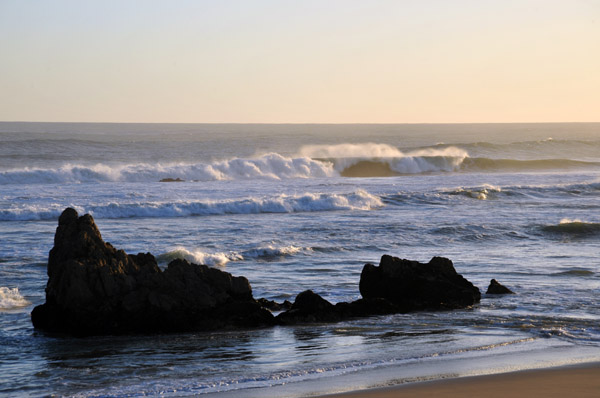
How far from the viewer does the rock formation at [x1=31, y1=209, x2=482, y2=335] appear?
32.0 feet

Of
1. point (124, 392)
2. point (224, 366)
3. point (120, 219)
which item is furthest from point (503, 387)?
point (120, 219)

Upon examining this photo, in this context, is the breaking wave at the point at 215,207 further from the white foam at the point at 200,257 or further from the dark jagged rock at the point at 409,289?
the dark jagged rock at the point at 409,289

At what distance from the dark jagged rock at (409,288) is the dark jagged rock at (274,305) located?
111cm

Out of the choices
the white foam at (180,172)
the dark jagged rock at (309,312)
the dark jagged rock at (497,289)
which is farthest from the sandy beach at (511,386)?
the white foam at (180,172)

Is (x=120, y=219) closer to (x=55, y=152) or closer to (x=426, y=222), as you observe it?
(x=426, y=222)

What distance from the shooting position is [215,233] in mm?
20500

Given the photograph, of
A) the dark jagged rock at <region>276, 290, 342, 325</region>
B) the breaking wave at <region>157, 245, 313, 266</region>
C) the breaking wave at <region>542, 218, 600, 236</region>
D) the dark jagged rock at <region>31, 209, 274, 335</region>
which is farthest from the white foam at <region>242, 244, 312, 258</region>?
the breaking wave at <region>542, 218, 600, 236</region>

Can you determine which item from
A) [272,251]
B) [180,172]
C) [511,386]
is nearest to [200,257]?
[272,251]

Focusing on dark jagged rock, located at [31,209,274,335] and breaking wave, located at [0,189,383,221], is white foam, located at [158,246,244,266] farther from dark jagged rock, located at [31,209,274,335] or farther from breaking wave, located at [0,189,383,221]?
breaking wave, located at [0,189,383,221]

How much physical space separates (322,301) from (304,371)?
2.64 m

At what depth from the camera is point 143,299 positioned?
390 inches

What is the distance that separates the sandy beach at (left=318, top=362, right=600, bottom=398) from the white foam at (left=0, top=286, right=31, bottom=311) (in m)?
6.15

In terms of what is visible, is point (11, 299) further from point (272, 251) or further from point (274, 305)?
point (272, 251)

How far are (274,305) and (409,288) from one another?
1.95 metres
